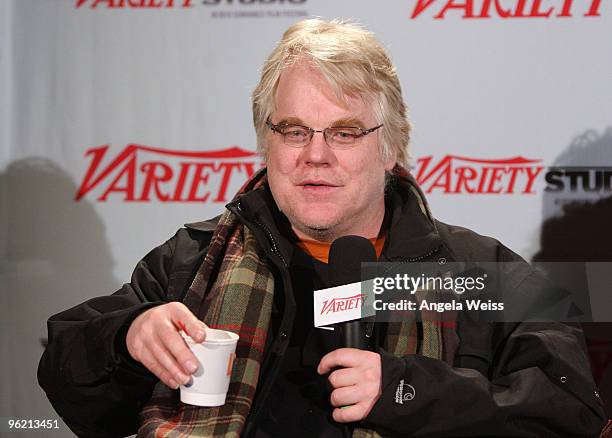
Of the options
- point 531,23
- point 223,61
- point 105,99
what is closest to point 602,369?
point 531,23

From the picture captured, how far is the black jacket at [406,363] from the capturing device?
154 centimetres

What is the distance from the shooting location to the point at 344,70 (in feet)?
5.76

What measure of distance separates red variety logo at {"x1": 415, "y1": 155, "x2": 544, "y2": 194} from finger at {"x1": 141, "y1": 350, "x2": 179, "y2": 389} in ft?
3.23

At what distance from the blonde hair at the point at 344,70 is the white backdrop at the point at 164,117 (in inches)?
11.8

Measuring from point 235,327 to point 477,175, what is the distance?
2.64ft

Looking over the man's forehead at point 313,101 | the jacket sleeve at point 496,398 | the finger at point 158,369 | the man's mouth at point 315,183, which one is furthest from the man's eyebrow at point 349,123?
the finger at point 158,369

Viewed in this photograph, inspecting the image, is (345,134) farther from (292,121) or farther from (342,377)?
(342,377)

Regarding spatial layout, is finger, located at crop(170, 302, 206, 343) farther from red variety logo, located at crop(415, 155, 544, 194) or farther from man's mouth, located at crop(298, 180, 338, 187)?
red variety logo, located at crop(415, 155, 544, 194)

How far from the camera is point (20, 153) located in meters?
2.19

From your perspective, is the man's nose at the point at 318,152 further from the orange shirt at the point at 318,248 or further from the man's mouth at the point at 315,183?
the orange shirt at the point at 318,248

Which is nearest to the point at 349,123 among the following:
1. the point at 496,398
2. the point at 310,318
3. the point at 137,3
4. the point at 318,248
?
the point at 318,248

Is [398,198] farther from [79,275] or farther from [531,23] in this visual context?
[79,275]

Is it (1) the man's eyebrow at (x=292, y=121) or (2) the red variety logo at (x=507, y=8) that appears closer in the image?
(1) the man's eyebrow at (x=292, y=121)
